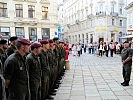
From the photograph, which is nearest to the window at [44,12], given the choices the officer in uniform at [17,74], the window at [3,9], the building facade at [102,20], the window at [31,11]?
the window at [31,11]

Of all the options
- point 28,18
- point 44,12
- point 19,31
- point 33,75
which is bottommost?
point 33,75

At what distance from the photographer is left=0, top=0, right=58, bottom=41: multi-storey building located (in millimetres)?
29359

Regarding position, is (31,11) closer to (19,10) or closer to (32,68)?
(19,10)

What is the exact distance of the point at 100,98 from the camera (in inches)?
272

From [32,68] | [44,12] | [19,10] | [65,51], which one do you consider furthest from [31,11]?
[32,68]

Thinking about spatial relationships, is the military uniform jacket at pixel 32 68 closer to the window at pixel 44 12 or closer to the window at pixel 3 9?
the window at pixel 3 9

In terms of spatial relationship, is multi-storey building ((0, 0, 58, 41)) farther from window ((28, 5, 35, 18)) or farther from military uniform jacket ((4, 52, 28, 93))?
military uniform jacket ((4, 52, 28, 93))

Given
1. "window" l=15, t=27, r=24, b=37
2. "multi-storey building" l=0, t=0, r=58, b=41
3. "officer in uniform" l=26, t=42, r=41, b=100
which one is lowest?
"officer in uniform" l=26, t=42, r=41, b=100

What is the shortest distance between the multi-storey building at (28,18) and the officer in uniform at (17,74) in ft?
83.2

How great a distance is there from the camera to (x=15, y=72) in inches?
155

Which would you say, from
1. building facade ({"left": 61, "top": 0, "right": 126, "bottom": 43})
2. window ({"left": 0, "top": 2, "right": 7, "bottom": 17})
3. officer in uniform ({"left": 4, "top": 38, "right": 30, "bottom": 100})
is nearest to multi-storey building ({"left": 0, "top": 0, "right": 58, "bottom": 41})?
window ({"left": 0, "top": 2, "right": 7, "bottom": 17})

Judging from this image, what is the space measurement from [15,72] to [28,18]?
90.6 feet

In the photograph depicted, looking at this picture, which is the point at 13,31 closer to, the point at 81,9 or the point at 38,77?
the point at 38,77

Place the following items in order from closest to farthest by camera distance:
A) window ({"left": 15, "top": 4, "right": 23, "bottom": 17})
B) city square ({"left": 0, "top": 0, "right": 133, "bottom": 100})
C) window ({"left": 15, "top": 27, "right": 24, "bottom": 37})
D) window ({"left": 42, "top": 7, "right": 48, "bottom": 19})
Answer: city square ({"left": 0, "top": 0, "right": 133, "bottom": 100})
window ({"left": 15, "top": 27, "right": 24, "bottom": 37})
window ({"left": 15, "top": 4, "right": 23, "bottom": 17})
window ({"left": 42, "top": 7, "right": 48, "bottom": 19})
